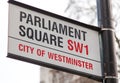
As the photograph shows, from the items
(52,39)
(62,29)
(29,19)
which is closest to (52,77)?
(62,29)

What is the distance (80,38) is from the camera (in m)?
4.92

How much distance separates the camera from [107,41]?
4789 mm

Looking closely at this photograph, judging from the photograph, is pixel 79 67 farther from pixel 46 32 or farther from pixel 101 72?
pixel 46 32

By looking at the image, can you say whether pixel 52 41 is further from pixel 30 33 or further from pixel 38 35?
pixel 30 33

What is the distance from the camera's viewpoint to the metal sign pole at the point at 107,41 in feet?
15.2

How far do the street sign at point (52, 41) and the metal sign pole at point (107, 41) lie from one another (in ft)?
0.40

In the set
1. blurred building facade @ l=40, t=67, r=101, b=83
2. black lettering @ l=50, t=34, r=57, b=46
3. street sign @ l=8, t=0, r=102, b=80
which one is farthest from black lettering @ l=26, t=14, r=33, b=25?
blurred building facade @ l=40, t=67, r=101, b=83

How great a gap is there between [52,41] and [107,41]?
27.0 inches

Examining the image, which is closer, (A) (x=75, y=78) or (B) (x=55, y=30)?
(B) (x=55, y=30)

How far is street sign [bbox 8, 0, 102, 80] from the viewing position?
175 inches

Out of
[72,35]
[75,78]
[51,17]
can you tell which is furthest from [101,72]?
[75,78]

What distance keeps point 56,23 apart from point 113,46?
762mm

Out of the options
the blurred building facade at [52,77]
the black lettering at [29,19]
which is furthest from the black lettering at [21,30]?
the blurred building facade at [52,77]

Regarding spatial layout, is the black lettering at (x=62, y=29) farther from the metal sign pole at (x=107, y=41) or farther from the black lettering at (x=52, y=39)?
the metal sign pole at (x=107, y=41)
